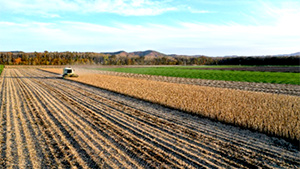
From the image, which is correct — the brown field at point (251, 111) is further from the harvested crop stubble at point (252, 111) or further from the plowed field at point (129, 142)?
the plowed field at point (129, 142)

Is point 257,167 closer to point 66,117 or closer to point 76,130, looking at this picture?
point 76,130

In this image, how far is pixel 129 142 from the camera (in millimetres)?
7512

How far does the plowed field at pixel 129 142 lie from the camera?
6133mm

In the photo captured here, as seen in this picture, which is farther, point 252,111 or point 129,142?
point 252,111

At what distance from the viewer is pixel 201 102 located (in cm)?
1352

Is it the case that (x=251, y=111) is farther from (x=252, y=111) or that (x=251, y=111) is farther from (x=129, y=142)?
(x=129, y=142)

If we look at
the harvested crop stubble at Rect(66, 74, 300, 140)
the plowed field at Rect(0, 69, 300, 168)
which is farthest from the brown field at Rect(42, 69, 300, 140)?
the plowed field at Rect(0, 69, 300, 168)

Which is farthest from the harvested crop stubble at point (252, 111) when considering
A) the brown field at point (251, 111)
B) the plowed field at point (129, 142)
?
the plowed field at point (129, 142)

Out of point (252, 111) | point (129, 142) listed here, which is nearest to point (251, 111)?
point (252, 111)

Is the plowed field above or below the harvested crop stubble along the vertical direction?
below

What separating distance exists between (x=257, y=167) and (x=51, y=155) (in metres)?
6.68

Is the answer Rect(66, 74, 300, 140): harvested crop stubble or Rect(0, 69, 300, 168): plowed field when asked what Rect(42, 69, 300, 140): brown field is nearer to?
Rect(66, 74, 300, 140): harvested crop stubble

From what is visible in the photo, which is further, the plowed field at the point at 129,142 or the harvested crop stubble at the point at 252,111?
the harvested crop stubble at the point at 252,111

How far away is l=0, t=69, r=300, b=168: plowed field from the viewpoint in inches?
241
